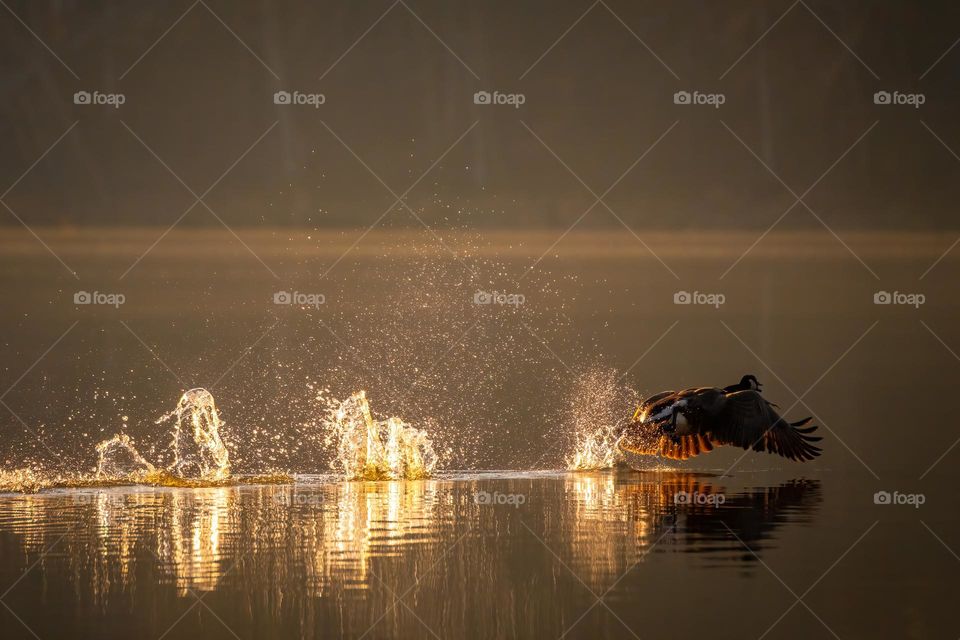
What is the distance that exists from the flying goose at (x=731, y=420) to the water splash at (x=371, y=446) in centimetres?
509

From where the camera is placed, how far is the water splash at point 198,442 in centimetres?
2708

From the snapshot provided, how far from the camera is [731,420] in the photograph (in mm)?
24328

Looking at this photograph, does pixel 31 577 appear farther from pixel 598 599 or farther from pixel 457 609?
pixel 598 599

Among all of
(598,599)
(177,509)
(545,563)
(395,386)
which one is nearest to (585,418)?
(395,386)

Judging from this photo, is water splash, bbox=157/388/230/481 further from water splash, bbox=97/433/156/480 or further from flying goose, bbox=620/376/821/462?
flying goose, bbox=620/376/821/462

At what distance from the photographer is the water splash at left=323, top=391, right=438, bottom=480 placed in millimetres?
28391

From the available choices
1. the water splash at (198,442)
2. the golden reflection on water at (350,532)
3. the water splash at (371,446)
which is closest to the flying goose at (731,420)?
the golden reflection on water at (350,532)

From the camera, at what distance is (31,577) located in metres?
14.6

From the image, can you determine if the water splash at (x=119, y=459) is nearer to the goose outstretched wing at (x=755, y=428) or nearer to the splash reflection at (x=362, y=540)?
the splash reflection at (x=362, y=540)

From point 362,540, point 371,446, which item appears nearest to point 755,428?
point 371,446

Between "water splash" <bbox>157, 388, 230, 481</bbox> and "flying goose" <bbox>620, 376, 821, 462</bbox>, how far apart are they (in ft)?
26.2

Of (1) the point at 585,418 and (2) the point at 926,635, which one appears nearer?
(2) the point at 926,635

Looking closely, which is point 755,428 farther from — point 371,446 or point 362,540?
point 362,540

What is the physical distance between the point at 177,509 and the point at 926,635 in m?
12.0
